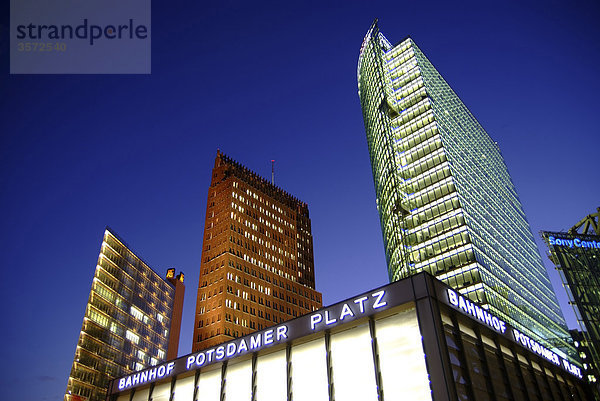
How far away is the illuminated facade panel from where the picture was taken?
23.3 m

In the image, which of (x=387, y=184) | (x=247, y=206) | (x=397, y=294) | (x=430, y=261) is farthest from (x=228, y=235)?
(x=397, y=294)

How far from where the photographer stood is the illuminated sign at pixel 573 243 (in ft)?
279

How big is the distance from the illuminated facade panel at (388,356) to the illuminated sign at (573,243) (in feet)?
192

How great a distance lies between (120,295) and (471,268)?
103 m

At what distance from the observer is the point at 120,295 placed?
135 meters

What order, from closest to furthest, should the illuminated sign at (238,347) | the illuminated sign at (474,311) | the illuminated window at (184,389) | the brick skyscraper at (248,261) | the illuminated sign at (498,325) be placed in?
the illuminated sign at (474,311) → the illuminated sign at (498,325) → the illuminated sign at (238,347) → the illuminated window at (184,389) → the brick skyscraper at (248,261)

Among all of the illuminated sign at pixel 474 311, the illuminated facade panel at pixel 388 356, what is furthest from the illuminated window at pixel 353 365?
the illuminated sign at pixel 474 311

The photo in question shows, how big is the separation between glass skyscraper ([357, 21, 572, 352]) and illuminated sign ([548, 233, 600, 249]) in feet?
50.9

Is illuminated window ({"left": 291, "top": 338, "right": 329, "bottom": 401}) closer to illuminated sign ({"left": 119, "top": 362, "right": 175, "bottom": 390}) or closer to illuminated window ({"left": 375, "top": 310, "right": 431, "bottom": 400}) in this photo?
illuminated window ({"left": 375, "top": 310, "right": 431, "bottom": 400})

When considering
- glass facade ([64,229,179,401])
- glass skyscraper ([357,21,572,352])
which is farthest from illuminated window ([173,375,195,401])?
glass facade ([64,229,179,401])

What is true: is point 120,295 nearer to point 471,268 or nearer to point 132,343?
point 132,343

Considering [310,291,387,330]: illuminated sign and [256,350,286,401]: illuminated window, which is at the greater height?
[310,291,387,330]: illuminated sign

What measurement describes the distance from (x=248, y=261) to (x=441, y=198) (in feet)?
223

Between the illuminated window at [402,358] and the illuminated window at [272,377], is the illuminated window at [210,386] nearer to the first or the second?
the illuminated window at [272,377]
